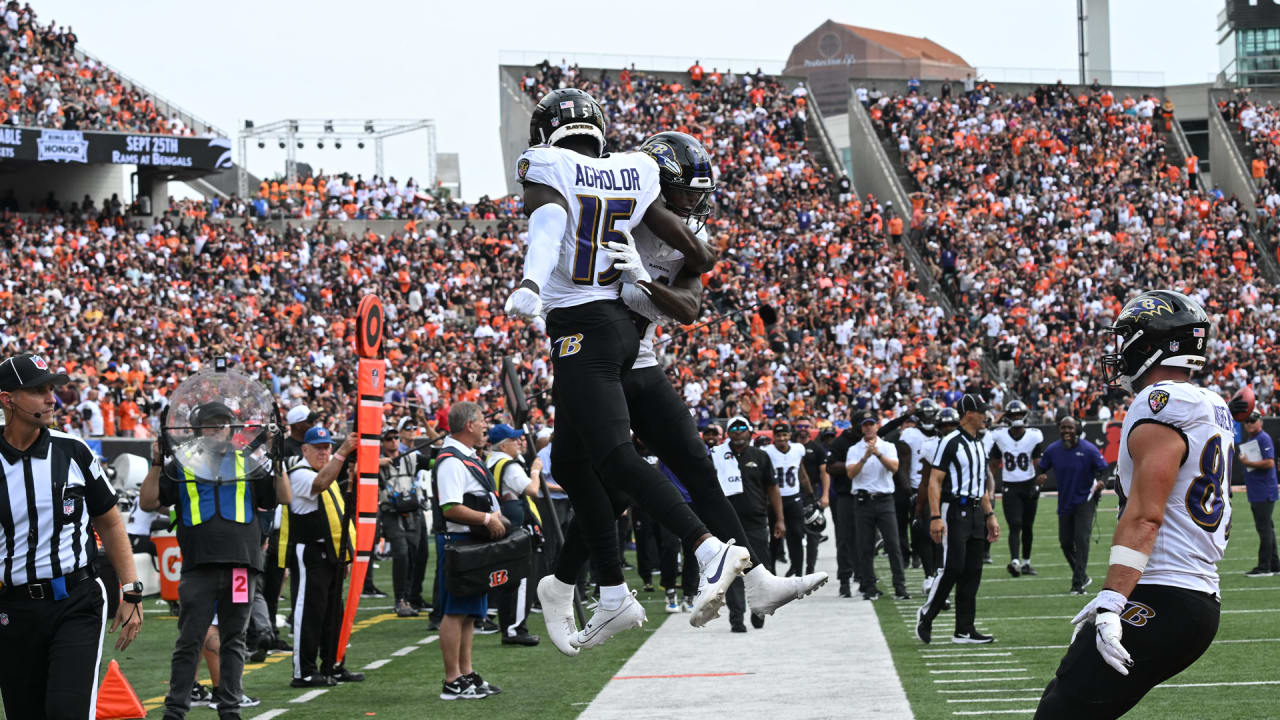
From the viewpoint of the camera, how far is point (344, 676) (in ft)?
38.3

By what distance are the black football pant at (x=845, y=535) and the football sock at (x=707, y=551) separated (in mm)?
11725

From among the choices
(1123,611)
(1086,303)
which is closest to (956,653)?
(1123,611)

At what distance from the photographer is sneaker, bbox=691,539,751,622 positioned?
486 centimetres

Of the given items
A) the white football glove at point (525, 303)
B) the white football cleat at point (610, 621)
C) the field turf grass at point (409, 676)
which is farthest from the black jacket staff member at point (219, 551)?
the white football glove at point (525, 303)

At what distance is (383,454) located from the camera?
15.1 meters

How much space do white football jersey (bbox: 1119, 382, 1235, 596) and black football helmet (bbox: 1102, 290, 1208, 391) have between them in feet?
0.78

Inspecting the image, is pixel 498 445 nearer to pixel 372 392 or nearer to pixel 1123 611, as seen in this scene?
pixel 372 392

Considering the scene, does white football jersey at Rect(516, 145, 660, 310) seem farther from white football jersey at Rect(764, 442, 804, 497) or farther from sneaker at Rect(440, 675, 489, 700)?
white football jersey at Rect(764, 442, 804, 497)

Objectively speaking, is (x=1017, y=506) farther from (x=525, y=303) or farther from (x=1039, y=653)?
(x=525, y=303)

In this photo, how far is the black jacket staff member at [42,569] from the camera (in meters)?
6.54

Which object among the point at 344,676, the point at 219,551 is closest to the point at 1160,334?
the point at 219,551

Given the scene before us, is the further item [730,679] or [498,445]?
[498,445]

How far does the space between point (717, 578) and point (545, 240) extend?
1.21 m

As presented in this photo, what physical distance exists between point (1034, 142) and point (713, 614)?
1624 inches
